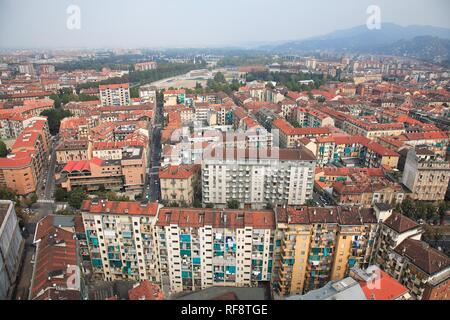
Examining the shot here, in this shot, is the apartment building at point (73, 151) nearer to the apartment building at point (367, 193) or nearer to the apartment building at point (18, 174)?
the apartment building at point (18, 174)

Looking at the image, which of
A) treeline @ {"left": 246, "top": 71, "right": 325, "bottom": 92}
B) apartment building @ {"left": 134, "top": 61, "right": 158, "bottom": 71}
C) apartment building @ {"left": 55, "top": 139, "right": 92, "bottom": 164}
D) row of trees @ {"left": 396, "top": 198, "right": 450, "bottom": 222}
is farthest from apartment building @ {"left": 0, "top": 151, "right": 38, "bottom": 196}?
apartment building @ {"left": 134, "top": 61, "right": 158, "bottom": 71}

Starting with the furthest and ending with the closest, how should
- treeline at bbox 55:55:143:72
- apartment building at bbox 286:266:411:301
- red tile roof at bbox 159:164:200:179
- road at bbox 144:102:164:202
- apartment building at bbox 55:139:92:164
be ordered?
1. treeline at bbox 55:55:143:72
2. apartment building at bbox 55:139:92:164
3. road at bbox 144:102:164:202
4. red tile roof at bbox 159:164:200:179
5. apartment building at bbox 286:266:411:301

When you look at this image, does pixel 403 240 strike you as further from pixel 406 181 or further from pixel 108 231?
pixel 108 231

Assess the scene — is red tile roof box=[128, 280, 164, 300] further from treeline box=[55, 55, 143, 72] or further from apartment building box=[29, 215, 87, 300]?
treeline box=[55, 55, 143, 72]

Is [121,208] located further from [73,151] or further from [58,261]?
[73,151]
